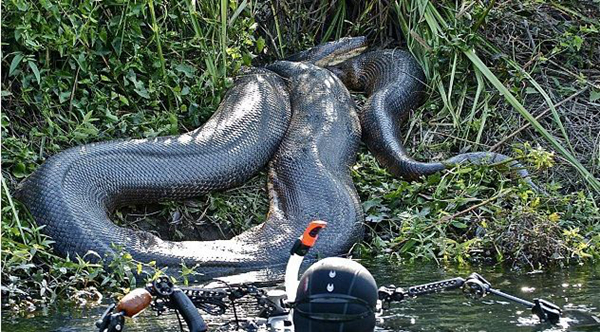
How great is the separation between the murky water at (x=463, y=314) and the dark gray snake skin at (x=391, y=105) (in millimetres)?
1783

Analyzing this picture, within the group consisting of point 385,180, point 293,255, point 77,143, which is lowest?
point 385,180

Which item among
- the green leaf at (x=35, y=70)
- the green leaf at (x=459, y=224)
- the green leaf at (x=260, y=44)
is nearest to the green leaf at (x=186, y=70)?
the green leaf at (x=260, y=44)

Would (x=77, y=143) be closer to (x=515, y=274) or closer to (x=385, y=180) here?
(x=385, y=180)

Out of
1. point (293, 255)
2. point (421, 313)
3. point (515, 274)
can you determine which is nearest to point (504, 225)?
point (515, 274)

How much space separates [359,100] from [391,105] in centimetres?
66

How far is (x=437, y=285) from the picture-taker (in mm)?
5266

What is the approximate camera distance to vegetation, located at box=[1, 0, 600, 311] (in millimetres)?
7852

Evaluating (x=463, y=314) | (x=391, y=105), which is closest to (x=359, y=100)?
(x=391, y=105)

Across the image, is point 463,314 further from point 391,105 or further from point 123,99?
point 391,105

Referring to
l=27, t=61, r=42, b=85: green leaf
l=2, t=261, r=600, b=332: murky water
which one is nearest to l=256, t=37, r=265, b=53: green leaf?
l=27, t=61, r=42, b=85: green leaf

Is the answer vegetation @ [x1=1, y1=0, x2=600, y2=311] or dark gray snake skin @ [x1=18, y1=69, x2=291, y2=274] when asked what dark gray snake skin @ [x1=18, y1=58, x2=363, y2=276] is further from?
vegetation @ [x1=1, y1=0, x2=600, y2=311]

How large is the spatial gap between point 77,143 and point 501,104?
350 centimetres

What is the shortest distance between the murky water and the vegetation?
437mm

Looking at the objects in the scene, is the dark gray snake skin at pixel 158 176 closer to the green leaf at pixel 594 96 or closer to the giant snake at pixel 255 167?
the giant snake at pixel 255 167
